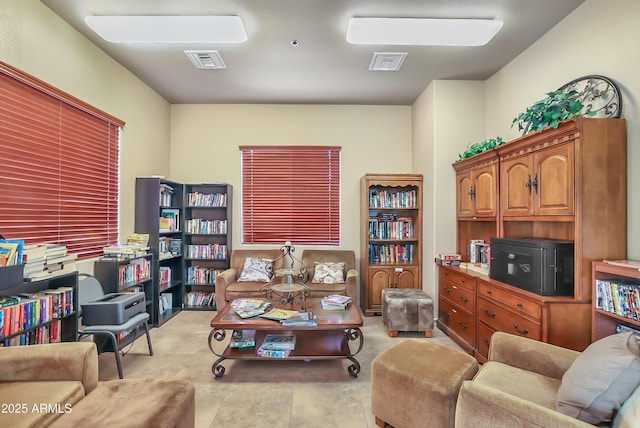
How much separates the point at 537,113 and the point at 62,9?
396 centimetres

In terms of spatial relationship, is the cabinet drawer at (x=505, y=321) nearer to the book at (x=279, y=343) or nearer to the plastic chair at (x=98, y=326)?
the book at (x=279, y=343)

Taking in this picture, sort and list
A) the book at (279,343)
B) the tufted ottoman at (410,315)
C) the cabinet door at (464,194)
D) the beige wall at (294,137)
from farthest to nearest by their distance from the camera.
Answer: the beige wall at (294,137)
the cabinet door at (464,194)
the tufted ottoman at (410,315)
the book at (279,343)

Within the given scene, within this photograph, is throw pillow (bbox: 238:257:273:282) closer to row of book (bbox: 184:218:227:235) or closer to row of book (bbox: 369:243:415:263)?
row of book (bbox: 184:218:227:235)

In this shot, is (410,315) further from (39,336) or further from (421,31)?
(39,336)

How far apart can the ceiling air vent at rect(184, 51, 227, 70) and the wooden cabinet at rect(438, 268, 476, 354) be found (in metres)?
3.49

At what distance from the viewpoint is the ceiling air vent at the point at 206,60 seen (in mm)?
3174

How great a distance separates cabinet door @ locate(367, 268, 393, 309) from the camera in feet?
13.7

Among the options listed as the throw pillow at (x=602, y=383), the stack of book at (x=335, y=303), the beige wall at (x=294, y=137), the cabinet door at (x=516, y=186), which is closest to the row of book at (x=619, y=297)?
the throw pillow at (x=602, y=383)

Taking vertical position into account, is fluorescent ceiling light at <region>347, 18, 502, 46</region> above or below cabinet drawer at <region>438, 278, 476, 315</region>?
above

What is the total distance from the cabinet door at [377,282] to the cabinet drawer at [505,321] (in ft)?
4.66

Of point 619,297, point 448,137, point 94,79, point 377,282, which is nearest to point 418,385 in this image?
point 619,297

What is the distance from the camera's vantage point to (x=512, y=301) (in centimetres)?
246

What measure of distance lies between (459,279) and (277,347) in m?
2.04

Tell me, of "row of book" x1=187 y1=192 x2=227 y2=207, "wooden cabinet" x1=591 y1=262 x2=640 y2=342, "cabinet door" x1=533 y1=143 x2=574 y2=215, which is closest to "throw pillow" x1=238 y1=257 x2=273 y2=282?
"row of book" x1=187 y1=192 x2=227 y2=207
